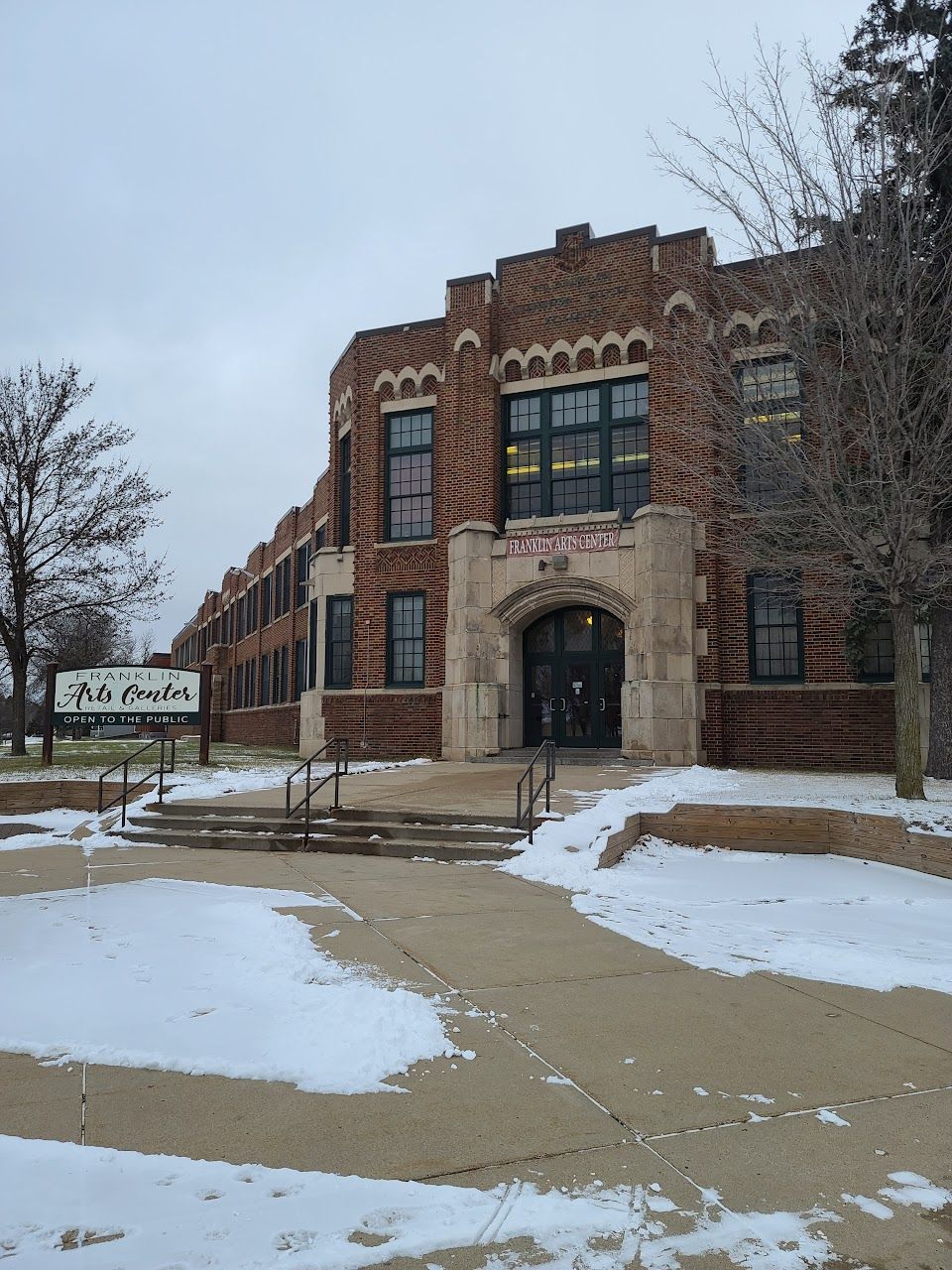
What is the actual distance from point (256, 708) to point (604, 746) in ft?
73.2

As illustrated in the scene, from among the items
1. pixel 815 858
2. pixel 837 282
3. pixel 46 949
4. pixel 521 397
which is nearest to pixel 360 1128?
pixel 46 949

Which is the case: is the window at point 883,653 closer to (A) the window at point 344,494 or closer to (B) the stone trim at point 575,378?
(B) the stone trim at point 575,378

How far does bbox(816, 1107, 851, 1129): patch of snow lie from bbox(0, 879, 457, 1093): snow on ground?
1.63 metres

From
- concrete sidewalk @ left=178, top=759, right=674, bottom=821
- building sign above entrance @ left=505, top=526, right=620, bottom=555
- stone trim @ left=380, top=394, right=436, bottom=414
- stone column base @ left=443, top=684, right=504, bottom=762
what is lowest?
concrete sidewalk @ left=178, top=759, right=674, bottom=821

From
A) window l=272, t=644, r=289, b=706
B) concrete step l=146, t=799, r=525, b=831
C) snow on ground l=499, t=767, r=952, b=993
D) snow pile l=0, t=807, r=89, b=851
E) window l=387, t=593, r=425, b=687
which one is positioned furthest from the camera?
window l=272, t=644, r=289, b=706

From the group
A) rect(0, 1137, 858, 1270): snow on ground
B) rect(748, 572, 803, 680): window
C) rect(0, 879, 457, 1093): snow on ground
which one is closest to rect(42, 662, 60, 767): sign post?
rect(0, 879, 457, 1093): snow on ground

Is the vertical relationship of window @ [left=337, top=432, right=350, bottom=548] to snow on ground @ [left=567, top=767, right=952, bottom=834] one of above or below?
above

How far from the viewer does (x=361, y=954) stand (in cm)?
574

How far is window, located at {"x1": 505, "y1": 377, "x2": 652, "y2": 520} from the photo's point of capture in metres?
20.4

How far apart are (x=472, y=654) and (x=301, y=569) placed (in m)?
15.1

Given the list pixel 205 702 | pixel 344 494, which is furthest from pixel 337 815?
pixel 344 494

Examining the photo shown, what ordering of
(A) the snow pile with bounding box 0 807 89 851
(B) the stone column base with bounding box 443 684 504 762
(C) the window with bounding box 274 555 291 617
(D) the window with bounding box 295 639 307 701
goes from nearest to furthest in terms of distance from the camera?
1. (A) the snow pile with bounding box 0 807 89 851
2. (B) the stone column base with bounding box 443 684 504 762
3. (D) the window with bounding box 295 639 307 701
4. (C) the window with bounding box 274 555 291 617

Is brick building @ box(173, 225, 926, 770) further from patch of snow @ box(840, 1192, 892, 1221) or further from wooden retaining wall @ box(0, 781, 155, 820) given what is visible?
Answer: patch of snow @ box(840, 1192, 892, 1221)

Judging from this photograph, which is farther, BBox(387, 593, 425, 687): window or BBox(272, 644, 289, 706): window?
BBox(272, 644, 289, 706): window
